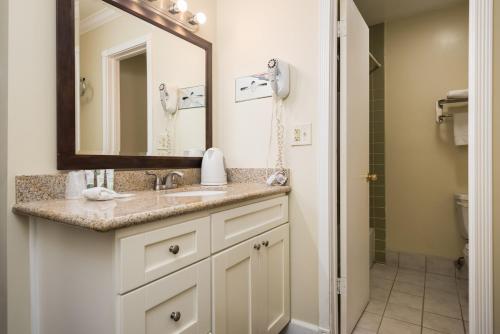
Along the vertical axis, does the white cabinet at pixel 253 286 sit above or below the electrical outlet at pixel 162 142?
below

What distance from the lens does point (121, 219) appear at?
2.31ft

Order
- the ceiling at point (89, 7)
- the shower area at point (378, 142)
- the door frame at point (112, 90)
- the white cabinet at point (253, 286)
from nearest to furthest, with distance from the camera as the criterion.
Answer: the white cabinet at point (253, 286)
the ceiling at point (89, 7)
the door frame at point (112, 90)
the shower area at point (378, 142)

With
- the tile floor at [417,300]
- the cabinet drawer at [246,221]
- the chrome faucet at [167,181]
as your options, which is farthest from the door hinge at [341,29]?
the tile floor at [417,300]

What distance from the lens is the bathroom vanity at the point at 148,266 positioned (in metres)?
0.74

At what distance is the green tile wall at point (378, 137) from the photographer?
273 cm

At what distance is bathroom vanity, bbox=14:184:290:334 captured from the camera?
742 millimetres

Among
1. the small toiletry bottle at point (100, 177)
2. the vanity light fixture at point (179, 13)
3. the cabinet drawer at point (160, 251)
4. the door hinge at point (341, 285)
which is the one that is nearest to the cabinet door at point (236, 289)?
the cabinet drawer at point (160, 251)

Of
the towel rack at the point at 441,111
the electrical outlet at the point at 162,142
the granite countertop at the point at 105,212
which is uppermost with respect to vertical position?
the towel rack at the point at 441,111

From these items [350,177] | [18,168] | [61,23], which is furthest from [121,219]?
[350,177]

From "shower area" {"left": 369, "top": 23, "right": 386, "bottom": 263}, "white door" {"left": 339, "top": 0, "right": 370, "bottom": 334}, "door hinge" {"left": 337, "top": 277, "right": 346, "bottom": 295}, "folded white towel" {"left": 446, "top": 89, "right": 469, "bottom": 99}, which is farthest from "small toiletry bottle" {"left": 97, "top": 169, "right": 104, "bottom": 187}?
"folded white towel" {"left": 446, "top": 89, "right": 469, "bottom": 99}

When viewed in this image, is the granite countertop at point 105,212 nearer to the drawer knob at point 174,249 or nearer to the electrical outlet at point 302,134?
the drawer knob at point 174,249

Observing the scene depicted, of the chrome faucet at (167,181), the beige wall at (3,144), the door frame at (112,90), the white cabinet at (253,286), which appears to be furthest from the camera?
the chrome faucet at (167,181)

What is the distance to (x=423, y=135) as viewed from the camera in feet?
8.41

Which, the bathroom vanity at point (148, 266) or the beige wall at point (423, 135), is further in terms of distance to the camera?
the beige wall at point (423, 135)
